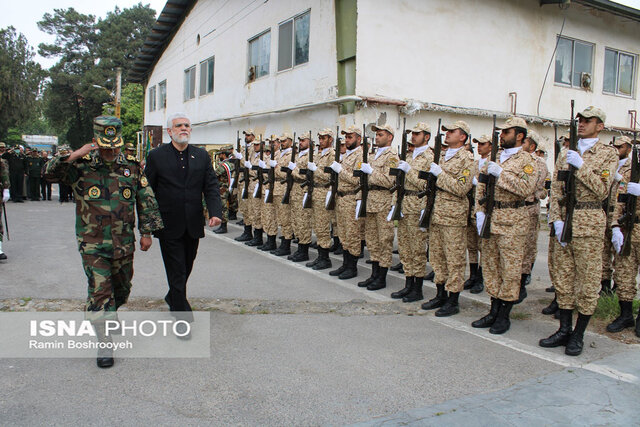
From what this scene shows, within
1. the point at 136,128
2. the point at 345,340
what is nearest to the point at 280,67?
the point at 345,340

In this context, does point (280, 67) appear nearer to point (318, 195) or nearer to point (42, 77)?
point (318, 195)

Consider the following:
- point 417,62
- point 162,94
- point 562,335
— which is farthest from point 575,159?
point 162,94

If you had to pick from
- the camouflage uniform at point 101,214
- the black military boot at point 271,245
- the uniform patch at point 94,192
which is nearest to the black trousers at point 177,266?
the camouflage uniform at point 101,214

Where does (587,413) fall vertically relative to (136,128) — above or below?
below

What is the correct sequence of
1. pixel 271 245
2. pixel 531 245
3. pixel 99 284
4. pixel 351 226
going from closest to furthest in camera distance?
pixel 99 284 < pixel 531 245 < pixel 351 226 < pixel 271 245

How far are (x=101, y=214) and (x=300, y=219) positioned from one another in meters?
4.36

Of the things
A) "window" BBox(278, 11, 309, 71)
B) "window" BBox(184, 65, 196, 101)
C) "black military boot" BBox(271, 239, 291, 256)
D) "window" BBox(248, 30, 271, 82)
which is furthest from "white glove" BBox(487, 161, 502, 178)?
"window" BBox(184, 65, 196, 101)

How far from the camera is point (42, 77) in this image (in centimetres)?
4534

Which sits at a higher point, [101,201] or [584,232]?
[101,201]

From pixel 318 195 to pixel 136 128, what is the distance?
30.2 meters

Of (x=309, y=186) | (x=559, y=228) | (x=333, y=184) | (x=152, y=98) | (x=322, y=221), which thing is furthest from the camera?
(x=152, y=98)

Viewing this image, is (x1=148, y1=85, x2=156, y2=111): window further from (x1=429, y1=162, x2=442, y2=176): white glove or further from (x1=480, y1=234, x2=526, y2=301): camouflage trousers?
(x1=480, y1=234, x2=526, y2=301): camouflage trousers

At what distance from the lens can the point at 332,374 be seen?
379 cm

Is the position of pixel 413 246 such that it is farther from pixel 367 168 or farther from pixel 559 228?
pixel 559 228
